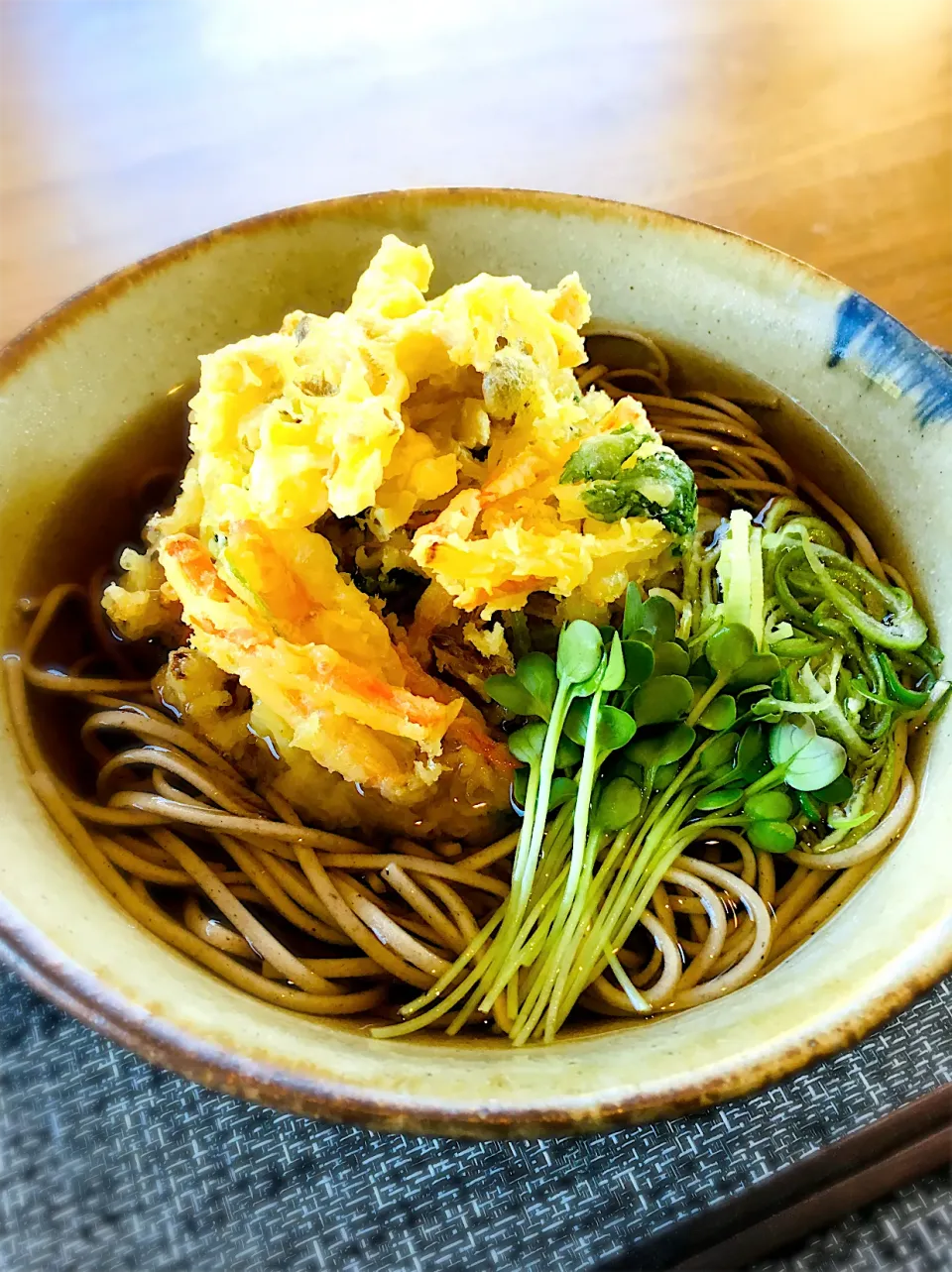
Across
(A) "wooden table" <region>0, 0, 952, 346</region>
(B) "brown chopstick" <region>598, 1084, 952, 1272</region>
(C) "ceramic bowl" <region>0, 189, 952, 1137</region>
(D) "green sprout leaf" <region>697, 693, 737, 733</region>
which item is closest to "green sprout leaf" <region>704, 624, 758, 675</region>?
(D) "green sprout leaf" <region>697, 693, 737, 733</region>

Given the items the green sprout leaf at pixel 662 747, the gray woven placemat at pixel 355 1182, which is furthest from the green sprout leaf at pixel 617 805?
the gray woven placemat at pixel 355 1182

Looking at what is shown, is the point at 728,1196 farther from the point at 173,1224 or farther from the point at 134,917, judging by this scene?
the point at 134,917

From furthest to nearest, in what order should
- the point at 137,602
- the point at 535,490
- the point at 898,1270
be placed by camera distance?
the point at 137,602 → the point at 535,490 → the point at 898,1270

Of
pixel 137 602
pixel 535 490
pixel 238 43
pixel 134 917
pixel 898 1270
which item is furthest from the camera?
pixel 238 43

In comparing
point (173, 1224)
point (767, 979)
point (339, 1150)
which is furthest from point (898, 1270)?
point (173, 1224)

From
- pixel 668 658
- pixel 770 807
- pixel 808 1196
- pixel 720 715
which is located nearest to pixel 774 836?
pixel 770 807
